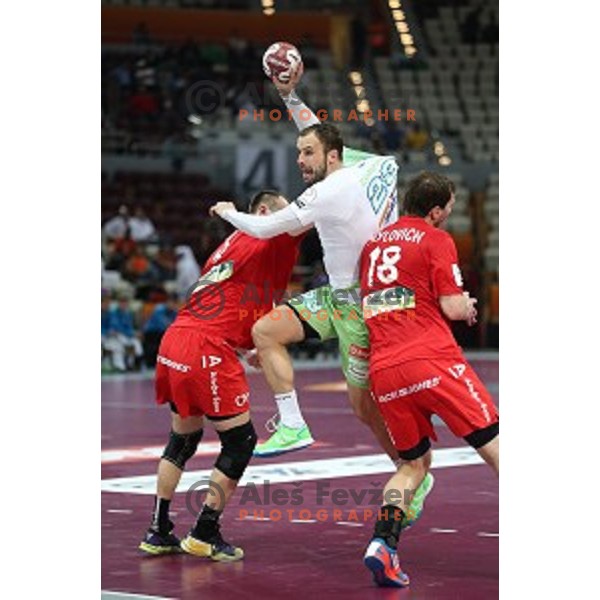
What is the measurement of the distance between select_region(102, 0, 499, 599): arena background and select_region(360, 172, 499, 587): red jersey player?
319cm

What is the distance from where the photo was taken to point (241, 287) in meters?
8.73

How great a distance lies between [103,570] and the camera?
8195 mm

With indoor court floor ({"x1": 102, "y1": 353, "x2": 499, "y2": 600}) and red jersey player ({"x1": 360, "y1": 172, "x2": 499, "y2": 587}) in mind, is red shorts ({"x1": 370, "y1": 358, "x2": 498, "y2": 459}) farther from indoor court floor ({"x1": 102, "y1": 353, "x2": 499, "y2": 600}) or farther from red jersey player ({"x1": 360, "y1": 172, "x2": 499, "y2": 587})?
indoor court floor ({"x1": 102, "y1": 353, "x2": 499, "y2": 600})

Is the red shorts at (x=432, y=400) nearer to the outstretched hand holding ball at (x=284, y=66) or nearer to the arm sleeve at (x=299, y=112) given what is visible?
the arm sleeve at (x=299, y=112)

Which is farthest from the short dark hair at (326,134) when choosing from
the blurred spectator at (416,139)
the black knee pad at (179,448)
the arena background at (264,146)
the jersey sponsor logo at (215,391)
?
the blurred spectator at (416,139)

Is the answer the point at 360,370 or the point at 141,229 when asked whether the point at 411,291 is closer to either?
the point at 360,370

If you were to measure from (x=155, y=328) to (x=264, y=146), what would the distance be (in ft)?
24.5

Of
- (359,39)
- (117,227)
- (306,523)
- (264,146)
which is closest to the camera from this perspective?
(306,523)

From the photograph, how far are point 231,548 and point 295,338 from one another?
1.12m

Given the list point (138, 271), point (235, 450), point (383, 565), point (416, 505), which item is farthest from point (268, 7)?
point (383, 565)

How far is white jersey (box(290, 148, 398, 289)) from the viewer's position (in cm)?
833

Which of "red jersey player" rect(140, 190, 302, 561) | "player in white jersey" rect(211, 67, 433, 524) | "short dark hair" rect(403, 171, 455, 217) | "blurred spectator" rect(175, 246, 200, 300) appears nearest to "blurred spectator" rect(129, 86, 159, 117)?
"blurred spectator" rect(175, 246, 200, 300)

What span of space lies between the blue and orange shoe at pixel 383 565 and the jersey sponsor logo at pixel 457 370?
81cm
